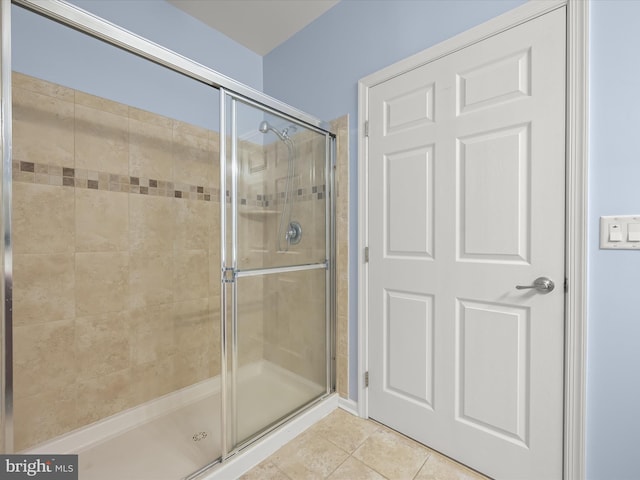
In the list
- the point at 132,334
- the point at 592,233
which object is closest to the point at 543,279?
the point at 592,233

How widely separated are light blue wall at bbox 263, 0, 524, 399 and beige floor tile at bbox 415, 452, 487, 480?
55 centimetres

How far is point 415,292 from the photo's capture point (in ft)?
5.22

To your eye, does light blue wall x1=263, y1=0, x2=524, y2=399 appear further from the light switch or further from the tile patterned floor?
the light switch

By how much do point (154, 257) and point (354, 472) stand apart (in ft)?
5.28

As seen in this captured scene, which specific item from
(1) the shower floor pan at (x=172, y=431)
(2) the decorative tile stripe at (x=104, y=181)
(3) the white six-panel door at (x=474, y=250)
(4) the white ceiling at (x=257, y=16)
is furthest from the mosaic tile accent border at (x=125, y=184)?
(4) the white ceiling at (x=257, y=16)

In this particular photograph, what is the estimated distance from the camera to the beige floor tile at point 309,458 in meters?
1.38

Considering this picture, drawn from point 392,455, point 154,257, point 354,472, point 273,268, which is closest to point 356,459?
point 354,472

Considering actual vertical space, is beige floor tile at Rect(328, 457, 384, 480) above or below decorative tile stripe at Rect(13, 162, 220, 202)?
below

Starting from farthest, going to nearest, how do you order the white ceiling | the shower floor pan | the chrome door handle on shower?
the white ceiling, the shower floor pan, the chrome door handle on shower

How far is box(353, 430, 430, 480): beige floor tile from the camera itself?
1.39 meters

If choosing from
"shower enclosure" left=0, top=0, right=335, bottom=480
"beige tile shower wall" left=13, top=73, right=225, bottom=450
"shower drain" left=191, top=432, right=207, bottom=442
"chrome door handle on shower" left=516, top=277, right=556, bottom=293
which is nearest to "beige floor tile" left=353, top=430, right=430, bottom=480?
"shower enclosure" left=0, top=0, right=335, bottom=480

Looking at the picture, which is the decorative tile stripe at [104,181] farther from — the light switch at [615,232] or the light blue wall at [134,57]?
the light switch at [615,232]

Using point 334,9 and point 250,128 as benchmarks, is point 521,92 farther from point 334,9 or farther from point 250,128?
point 334,9

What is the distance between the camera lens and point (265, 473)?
4.52ft
